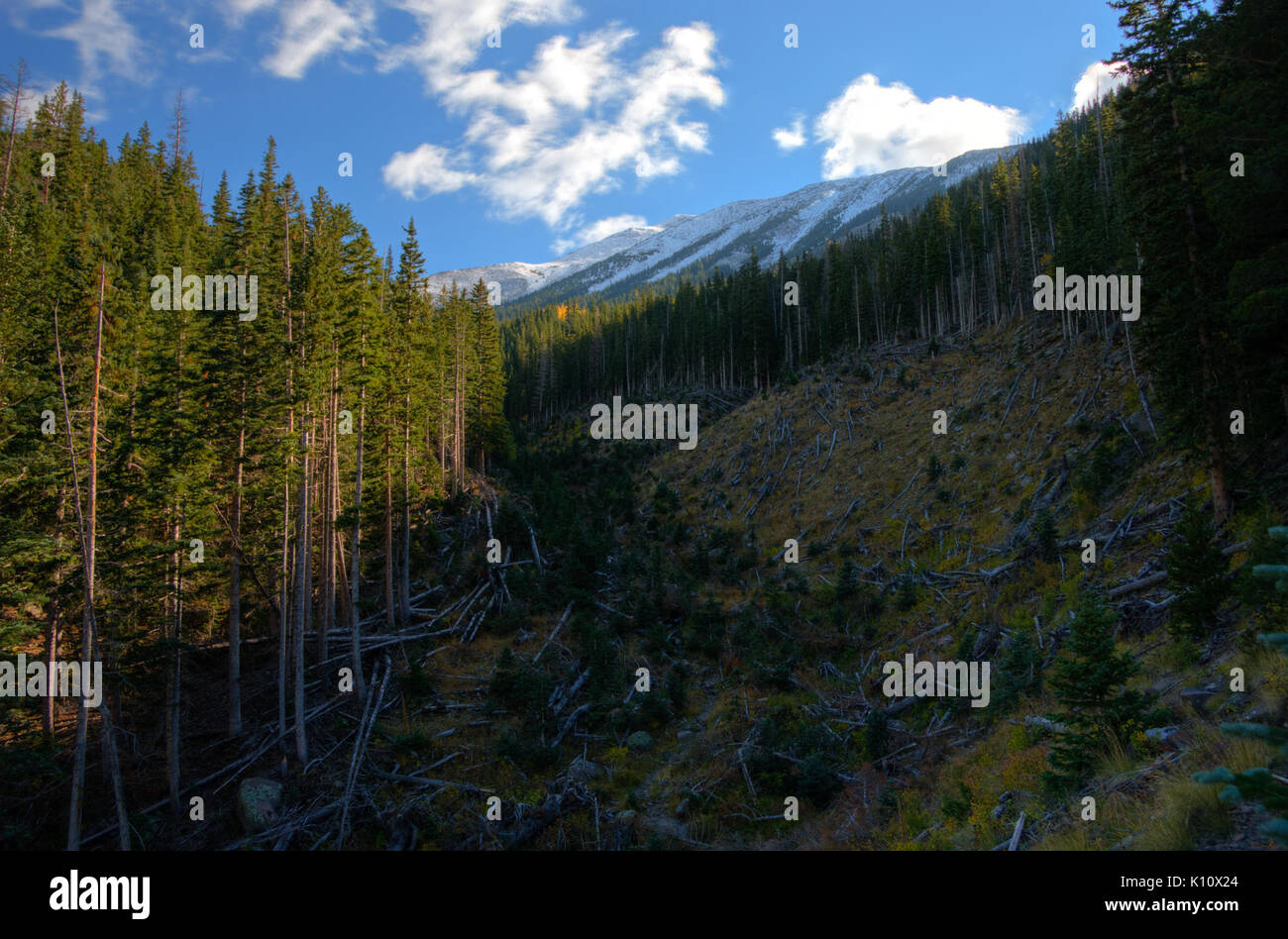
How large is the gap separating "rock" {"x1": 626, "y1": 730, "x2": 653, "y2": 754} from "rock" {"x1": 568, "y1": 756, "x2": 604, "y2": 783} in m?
1.42

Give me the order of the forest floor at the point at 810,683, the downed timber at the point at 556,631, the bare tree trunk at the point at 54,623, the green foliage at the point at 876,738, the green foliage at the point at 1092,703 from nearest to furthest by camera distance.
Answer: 1. the green foliage at the point at 1092,703
2. the forest floor at the point at 810,683
3. the green foliage at the point at 876,738
4. the bare tree trunk at the point at 54,623
5. the downed timber at the point at 556,631

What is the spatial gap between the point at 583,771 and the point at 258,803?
8.81m

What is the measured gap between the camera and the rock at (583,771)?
1548 centimetres

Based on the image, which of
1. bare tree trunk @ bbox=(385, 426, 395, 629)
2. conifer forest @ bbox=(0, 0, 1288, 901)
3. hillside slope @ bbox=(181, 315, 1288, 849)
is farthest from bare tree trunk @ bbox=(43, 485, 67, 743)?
bare tree trunk @ bbox=(385, 426, 395, 629)

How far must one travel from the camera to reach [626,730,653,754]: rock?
17297mm

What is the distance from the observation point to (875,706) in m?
16.6

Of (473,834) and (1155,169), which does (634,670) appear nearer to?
(473,834)

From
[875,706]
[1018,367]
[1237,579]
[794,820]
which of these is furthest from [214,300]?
[1018,367]

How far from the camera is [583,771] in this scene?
51.8 ft

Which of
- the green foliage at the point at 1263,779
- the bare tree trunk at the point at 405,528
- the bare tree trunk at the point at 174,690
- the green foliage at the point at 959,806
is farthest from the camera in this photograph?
the bare tree trunk at the point at 405,528

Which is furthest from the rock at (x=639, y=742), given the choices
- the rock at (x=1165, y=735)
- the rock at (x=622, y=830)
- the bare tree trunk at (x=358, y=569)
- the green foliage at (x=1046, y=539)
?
the green foliage at (x=1046, y=539)

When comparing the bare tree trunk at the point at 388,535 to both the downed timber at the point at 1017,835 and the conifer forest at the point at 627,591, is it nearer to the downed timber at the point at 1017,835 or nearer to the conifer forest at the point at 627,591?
the conifer forest at the point at 627,591

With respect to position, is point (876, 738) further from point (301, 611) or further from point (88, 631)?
point (88, 631)

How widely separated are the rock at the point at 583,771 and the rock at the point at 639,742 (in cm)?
142
